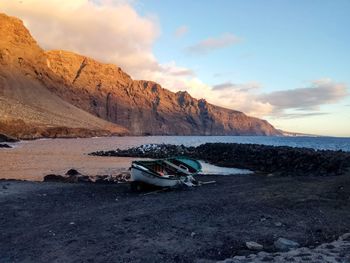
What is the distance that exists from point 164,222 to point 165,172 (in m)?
11.5

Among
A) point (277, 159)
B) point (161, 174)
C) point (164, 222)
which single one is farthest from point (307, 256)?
point (277, 159)

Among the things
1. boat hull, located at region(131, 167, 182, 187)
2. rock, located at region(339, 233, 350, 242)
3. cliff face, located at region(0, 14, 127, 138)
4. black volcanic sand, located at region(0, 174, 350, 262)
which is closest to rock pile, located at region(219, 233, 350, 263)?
black volcanic sand, located at region(0, 174, 350, 262)

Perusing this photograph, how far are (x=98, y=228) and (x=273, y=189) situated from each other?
10.4 metres

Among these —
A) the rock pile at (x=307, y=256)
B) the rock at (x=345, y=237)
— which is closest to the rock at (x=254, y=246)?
the rock pile at (x=307, y=256)

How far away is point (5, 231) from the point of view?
1324 cm

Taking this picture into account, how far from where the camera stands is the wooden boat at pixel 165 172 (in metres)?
22.2

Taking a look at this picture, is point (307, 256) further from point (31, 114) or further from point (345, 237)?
point (31, 114)

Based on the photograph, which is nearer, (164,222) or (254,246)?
(254,246)

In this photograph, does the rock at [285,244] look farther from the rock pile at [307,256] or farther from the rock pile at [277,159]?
the rock pile at [277,159]

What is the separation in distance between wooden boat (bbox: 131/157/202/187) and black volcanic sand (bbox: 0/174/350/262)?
1.23 metres

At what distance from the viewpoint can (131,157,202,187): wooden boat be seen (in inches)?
875

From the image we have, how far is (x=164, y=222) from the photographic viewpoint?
1376 cm

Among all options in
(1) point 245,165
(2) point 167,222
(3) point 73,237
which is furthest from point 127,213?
(1) point 245,165

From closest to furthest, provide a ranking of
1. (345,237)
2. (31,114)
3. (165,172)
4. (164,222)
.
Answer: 1. (345,237)
2. (164,222)
3. (165,172)
4. (31,114)
